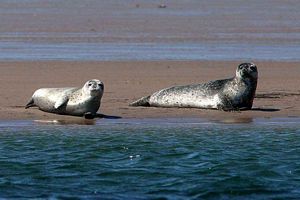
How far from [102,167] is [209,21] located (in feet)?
75.1

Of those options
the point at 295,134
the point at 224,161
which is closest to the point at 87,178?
the point at 224,161

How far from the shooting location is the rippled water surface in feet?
28.3

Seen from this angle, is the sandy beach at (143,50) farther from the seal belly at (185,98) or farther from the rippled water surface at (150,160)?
the rippled water surface at (150,160)

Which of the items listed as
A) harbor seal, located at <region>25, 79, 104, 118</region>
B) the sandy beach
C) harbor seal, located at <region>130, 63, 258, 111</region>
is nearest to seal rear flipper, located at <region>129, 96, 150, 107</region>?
harbor seal, located at <region>130, 63, 258, 111</region>

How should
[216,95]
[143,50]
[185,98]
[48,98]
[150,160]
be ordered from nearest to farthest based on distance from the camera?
[150,160] → [48,98] → [216,95] → [185,98] → [143,50]

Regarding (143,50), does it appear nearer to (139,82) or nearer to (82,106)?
(139,82)

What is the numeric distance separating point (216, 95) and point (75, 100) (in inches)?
78.2

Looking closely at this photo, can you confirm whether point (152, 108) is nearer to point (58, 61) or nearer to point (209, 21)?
point (58, 61)

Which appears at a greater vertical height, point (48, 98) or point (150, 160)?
point (48, 98)

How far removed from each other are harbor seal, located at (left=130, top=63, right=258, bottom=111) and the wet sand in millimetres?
160

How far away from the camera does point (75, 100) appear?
42.1 ft

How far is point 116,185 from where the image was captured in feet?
28.9

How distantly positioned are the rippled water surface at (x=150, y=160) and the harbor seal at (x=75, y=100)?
0.46 meters

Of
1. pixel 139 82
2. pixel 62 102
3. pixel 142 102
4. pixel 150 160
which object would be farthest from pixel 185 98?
pixel 150 160
